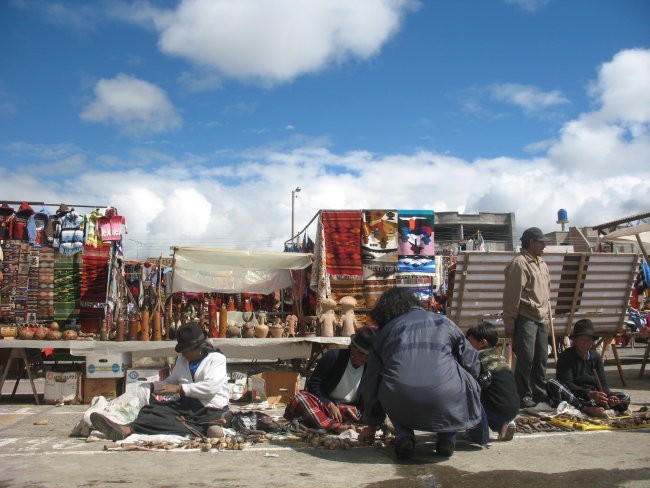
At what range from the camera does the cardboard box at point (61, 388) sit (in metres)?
7.39

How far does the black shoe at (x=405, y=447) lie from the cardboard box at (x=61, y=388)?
509 centimetres

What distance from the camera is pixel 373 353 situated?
4.23 metres

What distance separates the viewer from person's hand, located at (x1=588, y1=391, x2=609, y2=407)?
560cm

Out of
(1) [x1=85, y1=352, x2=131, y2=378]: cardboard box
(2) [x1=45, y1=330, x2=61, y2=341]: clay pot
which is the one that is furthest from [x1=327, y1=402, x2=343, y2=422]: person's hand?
(2) [x1=45, y1=330, x2=61, y2=341]: clay pot

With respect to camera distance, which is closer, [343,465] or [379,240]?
[343,465]

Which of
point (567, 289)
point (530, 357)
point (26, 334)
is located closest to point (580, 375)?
point (530, 357)

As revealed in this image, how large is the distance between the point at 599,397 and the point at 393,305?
2823 mm

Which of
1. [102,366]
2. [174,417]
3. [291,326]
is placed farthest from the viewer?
[291,326]

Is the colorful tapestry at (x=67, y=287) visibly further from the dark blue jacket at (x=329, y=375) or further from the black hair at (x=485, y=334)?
the black hair at (x=485, y=334)

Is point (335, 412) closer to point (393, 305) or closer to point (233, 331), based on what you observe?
point (393, 305)

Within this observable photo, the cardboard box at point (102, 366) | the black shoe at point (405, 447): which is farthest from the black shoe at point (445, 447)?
the cardboard box at point (102, 366)

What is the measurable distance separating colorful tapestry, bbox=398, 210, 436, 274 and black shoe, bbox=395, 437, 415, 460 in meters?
7.56

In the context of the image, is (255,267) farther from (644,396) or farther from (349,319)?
(644,396)

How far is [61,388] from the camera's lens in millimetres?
7414
